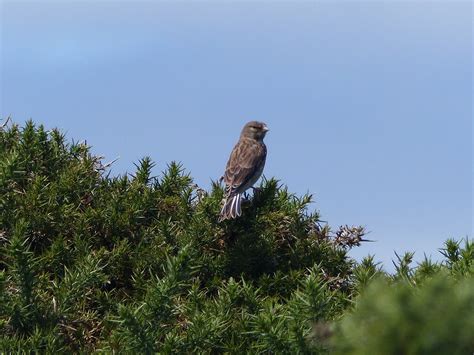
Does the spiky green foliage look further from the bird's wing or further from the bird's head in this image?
the bird's head

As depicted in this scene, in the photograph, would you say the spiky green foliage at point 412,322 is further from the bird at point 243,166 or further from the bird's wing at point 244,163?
the bird's wing at point 244,163

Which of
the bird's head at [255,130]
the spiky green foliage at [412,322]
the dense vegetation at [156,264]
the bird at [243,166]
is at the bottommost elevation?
the spiky green foliage at [412,322]

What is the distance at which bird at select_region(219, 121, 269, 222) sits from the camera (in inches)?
312

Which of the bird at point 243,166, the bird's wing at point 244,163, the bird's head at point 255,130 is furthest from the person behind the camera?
the bird's head at point 255,130

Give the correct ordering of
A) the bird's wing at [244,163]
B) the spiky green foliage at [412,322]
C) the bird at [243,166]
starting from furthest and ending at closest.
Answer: the bird's wing at [244,163], the bird at [243,166], the spiky green foliage at [412,322]

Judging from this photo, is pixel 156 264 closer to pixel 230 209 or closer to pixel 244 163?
pixel 230 209

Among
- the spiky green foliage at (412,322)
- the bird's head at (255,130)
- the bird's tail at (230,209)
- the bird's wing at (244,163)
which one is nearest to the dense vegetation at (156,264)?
the bird's tail at (230,209)

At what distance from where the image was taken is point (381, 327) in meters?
1.62

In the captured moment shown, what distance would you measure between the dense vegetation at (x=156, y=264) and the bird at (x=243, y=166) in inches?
5.1

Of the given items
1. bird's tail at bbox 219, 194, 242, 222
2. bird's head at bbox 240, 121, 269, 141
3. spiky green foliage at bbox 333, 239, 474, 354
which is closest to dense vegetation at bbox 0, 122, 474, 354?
bird's tail at bbox 219, 194, 242, 222

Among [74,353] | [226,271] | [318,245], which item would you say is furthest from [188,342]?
[318,245]

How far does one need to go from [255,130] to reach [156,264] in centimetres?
617

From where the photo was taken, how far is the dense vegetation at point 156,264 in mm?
5207

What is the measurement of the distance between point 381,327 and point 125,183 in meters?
6.52
